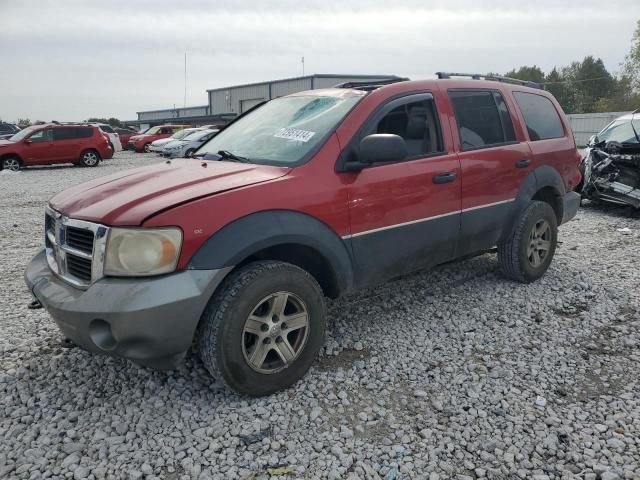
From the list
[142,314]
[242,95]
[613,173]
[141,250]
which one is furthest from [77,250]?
[242,95]

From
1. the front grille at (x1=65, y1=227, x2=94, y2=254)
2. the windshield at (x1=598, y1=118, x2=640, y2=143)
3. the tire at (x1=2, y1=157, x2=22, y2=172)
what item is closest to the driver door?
the tire at (x1=2, y1=157, x2=22, y2=172)

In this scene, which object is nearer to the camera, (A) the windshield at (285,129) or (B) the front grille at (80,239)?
(B) the front grille at (80,239)

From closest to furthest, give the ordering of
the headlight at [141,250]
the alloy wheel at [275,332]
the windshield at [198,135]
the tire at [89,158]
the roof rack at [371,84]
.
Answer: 1. the headlight at [141,250]
2. the alloy wheel at [275,332]
3. the roof rack at [371,84]
4. the tire at [89,158]
5. the windshield at [198,135]

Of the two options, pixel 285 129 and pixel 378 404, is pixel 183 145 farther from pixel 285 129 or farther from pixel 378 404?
pixel 378 404

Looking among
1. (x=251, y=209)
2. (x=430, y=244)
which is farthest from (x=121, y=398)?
(x=430, y=244)

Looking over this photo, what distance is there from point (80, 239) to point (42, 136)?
18.2 metres

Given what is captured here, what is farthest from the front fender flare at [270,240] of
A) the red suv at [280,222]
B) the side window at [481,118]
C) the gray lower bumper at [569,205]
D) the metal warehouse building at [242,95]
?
the metal warehouse building at [242,95]

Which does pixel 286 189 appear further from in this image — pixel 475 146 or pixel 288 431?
pixel 475 146

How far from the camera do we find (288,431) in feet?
9.18

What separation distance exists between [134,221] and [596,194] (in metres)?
8.36

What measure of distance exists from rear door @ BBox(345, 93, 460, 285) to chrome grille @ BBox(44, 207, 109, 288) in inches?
60.7

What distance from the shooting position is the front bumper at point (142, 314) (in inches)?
102

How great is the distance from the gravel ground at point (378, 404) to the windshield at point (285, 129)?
4.83 feet

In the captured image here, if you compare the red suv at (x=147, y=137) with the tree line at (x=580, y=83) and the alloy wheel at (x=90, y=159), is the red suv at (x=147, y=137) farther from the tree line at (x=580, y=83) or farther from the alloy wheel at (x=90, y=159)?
the tree line at (x=580, y=83)
